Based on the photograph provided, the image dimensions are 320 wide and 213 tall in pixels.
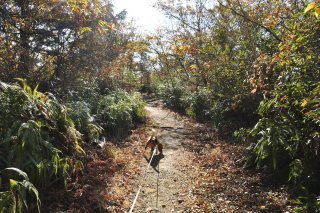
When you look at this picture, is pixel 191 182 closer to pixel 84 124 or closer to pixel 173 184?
pixel 173 184

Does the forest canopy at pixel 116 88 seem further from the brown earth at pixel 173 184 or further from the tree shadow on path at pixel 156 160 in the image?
the tree shadow on path at pixel 156 160

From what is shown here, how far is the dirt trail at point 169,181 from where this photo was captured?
16.9ft

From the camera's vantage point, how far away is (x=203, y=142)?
9.22m

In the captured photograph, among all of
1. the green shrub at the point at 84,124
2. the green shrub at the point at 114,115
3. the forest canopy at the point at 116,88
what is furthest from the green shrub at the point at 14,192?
the green shrub at the point at 114,115

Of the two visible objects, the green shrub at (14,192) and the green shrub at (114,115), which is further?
the green shrub at (114,115)

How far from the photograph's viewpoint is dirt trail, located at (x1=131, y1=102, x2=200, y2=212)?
515cm

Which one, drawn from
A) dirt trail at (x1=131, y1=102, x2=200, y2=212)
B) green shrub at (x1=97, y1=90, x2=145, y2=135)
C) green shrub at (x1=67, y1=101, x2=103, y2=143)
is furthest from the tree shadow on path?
green shrub at (x1=97, y1=90, x2=145, y2=135)

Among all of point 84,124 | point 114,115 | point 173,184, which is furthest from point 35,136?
point 114,115

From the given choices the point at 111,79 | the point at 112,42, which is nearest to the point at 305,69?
the point at 112,42

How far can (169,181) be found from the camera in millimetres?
6223

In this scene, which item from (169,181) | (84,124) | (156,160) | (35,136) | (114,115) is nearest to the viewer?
(35,136)

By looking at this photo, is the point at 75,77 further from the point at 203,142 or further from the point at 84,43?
the point at 203,142

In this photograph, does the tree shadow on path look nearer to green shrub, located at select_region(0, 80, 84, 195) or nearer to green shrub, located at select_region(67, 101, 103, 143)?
green shrub, located at select_region(67, 101, 103, 143)

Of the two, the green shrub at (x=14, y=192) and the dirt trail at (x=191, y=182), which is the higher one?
the green shrub at (x=14, y=192)
